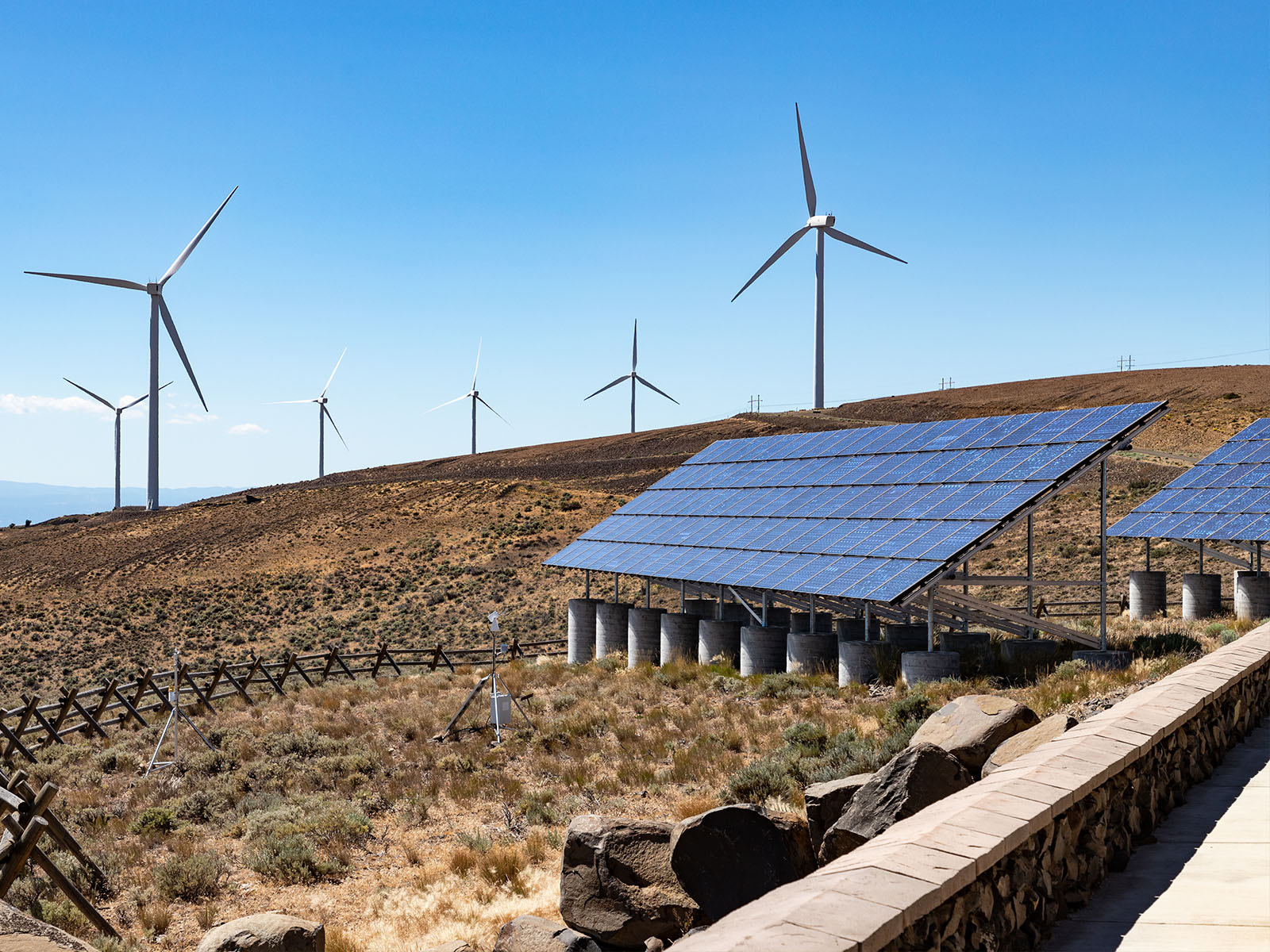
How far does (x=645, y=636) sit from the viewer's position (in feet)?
115

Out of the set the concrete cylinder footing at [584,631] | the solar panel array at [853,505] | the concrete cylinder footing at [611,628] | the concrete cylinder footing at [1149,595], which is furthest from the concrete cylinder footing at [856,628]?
the concrete cylinder footing at [1149,595]

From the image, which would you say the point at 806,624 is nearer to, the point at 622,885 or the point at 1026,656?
the point at 1026,656

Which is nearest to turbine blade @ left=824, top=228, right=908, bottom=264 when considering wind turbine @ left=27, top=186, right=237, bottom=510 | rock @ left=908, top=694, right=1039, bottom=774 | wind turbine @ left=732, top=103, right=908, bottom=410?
wind turbine @ left=732, top=103, right=908, bottom=410

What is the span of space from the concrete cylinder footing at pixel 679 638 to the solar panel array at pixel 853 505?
6.36 ft

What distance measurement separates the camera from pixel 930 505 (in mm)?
27062

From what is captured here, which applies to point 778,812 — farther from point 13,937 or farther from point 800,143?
point 800,143

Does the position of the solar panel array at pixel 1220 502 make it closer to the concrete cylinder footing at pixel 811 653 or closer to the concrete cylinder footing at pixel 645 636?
the concrete cylinder footing at pixel 811 653

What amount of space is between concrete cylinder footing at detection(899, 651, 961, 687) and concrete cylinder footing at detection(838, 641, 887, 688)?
4.61ft

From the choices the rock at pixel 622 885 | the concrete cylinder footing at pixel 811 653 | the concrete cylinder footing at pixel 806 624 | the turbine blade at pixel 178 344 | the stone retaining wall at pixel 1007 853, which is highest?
the turbine blade at pixel 178 344

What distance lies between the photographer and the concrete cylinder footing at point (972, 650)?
24391 millimetres

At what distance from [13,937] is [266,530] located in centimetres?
8538

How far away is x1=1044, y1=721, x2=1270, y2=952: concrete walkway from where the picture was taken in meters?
6.50

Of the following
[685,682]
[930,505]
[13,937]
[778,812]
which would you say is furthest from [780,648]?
[13,937]

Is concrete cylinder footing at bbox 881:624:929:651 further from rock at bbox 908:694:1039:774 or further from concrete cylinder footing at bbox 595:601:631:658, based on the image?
rock at bbox 908:694:1039:774
